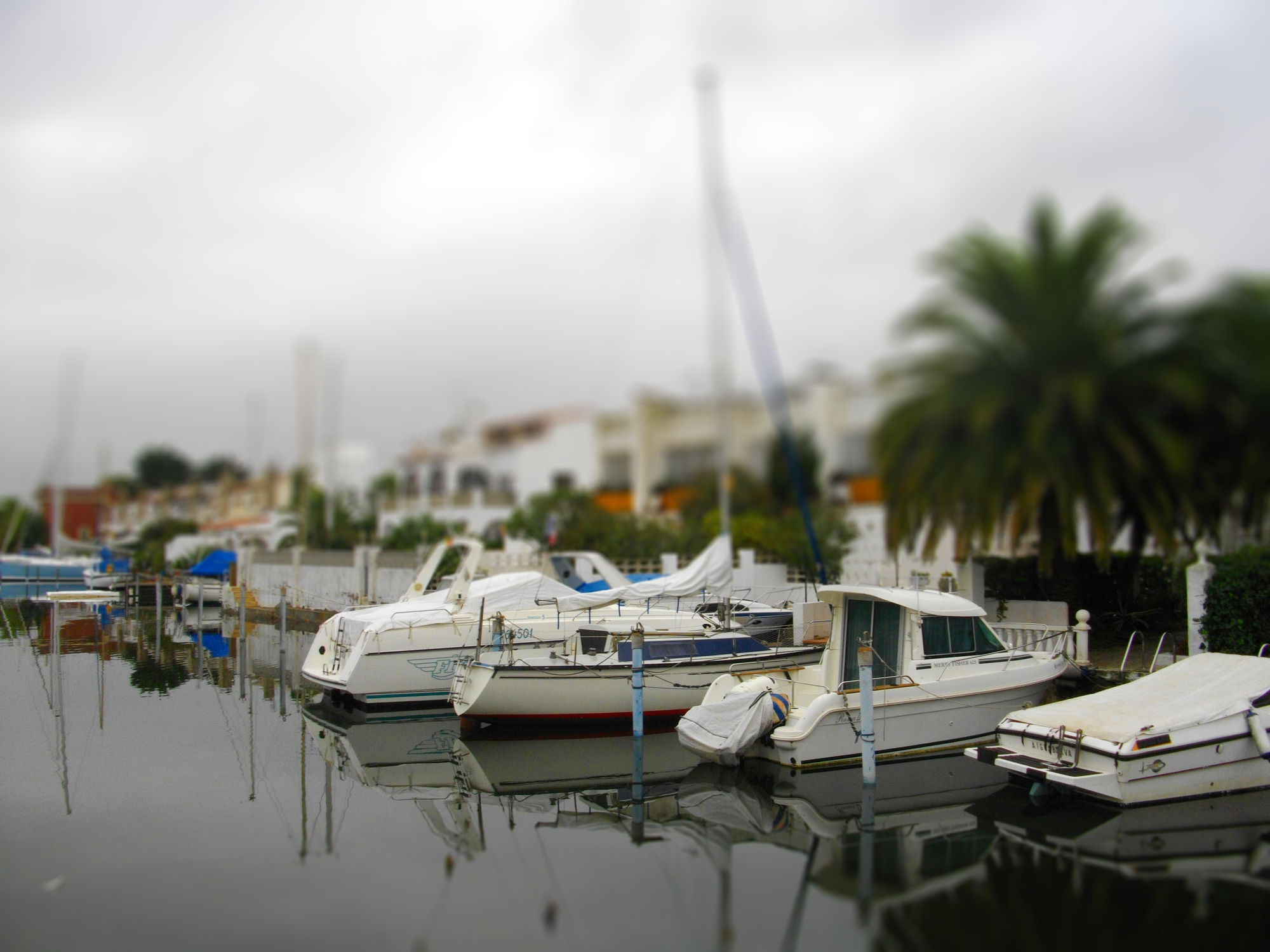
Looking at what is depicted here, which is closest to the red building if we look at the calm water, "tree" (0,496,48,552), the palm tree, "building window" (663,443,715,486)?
"tree" (0,496,48,552)

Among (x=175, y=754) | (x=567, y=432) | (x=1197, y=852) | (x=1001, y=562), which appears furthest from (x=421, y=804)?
(x=567, y=432)

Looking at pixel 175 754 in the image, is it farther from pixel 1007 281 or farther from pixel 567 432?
pixel 567 432

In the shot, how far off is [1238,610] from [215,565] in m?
34.3

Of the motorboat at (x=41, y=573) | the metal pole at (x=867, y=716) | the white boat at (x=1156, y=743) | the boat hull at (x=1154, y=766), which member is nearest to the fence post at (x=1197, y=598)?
the white boat at (x=1156, y=743)

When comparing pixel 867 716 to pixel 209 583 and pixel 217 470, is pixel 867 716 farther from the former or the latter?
pixel 217 470

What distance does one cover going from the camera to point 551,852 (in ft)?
35.6

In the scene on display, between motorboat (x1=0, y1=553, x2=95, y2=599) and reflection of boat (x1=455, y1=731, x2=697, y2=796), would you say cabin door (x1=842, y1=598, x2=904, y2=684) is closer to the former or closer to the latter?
reflection of boat (x1=455, y1=731, x2=697, y2=796)

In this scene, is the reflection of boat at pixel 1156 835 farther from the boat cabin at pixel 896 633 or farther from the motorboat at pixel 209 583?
the motorboat at pixel 209 583

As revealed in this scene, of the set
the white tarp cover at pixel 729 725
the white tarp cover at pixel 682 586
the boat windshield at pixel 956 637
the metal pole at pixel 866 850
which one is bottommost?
the metal pole at pixel 866 850

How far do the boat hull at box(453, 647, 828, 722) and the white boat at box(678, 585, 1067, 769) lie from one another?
1.55 meters

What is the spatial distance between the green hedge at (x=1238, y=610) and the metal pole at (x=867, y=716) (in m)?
7.24

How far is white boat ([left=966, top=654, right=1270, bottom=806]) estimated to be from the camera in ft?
38.3

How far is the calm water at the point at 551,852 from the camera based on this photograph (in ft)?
28.6

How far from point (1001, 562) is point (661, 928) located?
1472 centimetres
